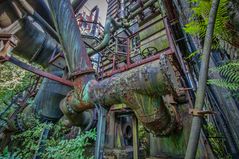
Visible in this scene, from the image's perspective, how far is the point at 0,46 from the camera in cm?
254

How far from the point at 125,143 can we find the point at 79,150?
128 centimetres

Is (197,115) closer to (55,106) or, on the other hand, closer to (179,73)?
(179,73)

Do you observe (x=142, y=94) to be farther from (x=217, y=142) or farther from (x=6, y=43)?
(x=6, y=43)

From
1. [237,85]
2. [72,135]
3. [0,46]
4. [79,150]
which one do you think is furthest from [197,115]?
[72,135]

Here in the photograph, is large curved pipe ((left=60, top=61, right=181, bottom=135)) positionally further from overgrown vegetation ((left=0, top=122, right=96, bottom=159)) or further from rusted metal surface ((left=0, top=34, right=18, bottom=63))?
rusted metal surface ((left=0, top=34, right=18, bottom=63))

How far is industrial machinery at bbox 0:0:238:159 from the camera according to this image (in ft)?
5.86

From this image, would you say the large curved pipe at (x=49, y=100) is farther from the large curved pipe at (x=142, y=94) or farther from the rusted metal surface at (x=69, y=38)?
the large curved pipe at (x=142, y=94)

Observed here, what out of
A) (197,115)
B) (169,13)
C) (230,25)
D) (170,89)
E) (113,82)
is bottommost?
(197,115)

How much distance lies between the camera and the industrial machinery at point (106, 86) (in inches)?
70.3

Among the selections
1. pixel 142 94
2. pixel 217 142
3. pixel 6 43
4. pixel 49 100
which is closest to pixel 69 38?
pixel 6 43

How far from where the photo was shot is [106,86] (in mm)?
2193

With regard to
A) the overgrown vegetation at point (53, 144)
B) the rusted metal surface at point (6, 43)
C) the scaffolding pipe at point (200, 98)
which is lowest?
the overgrown vegetation at point (53, 144)

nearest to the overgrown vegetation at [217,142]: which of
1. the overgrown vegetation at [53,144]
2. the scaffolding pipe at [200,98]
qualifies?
the scaffolding pipe at [200,98]

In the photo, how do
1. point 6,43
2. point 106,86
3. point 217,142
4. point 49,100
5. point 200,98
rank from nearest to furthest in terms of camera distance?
point 200,98
point 106,86
point 217,142
point 6,43
point 49,100
